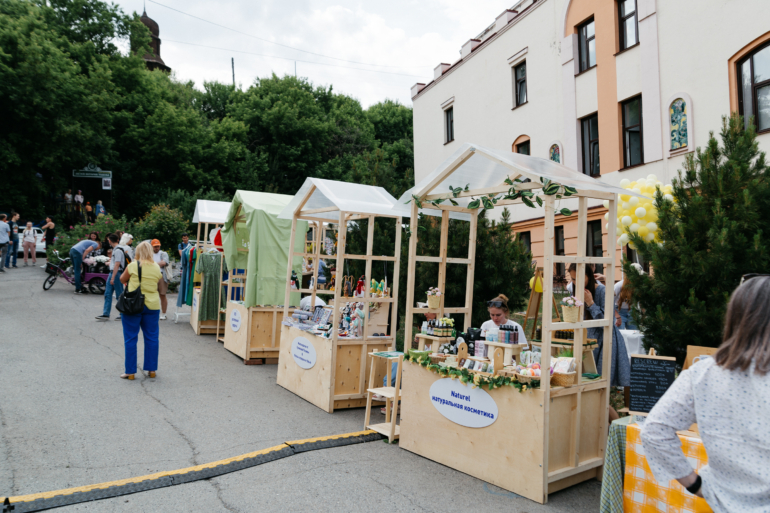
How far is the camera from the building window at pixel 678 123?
11.1 metres

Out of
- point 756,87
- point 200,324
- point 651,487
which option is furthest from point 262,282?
point 756,87

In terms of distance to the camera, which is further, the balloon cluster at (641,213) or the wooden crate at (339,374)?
the balloon cluster at (641,213)

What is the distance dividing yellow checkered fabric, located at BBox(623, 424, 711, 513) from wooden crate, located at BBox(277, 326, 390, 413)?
12.3 ft

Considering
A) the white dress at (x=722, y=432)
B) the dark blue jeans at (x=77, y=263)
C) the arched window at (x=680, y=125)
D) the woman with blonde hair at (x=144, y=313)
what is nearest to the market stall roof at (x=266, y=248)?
the woman with blonde hair at (x=144, y=313)

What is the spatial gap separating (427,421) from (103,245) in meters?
15.3

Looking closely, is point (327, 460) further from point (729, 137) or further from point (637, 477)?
point (729, 137)

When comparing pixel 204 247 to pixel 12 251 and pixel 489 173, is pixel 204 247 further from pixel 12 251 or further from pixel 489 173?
pixel 12 251

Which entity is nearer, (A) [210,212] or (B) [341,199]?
(B) [341,199]

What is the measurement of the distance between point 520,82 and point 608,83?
11.9 feet

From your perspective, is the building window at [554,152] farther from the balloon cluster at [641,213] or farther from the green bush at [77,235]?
the green bush at [77,235]

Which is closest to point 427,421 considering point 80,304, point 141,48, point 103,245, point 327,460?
point 327,460

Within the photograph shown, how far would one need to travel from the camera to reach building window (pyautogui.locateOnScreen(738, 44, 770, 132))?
9656 millimetres

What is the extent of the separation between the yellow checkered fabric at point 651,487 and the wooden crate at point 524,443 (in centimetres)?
74

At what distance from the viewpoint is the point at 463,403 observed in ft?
15.5
